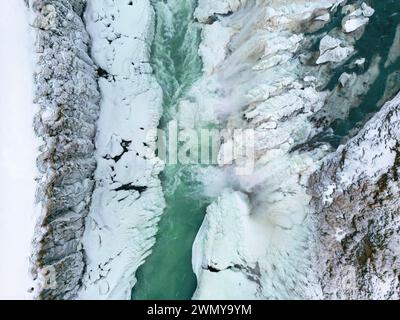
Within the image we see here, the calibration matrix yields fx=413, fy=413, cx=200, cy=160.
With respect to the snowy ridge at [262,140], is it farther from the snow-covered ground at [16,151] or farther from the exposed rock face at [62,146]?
the snow-covered ground at [16,151]

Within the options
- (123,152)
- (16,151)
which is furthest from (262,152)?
(16,151)

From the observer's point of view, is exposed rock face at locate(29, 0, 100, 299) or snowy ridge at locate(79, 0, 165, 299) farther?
snowy ridge at locate(79, 0, 165, 299)

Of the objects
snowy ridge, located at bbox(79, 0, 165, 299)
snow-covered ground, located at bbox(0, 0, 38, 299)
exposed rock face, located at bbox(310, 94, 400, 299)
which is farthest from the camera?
snowy ridge, located at bbox(79, 0, 165, 299)

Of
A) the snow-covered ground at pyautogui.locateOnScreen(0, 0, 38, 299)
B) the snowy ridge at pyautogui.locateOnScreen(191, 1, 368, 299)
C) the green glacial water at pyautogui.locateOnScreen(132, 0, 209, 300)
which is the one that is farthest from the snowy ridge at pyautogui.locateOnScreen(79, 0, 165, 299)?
the snow-covered ground at pyautogui.locateOnScreen(0, 0, 38, 299)

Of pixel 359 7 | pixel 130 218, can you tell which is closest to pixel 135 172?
pixel 130 218

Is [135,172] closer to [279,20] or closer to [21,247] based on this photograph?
[21,247]

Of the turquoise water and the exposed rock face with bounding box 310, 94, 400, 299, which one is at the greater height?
the turquoise water

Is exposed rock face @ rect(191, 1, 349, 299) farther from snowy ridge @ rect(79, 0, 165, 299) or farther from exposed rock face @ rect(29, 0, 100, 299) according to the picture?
exposed rock face @ rect(29, 0, 100, 299)
